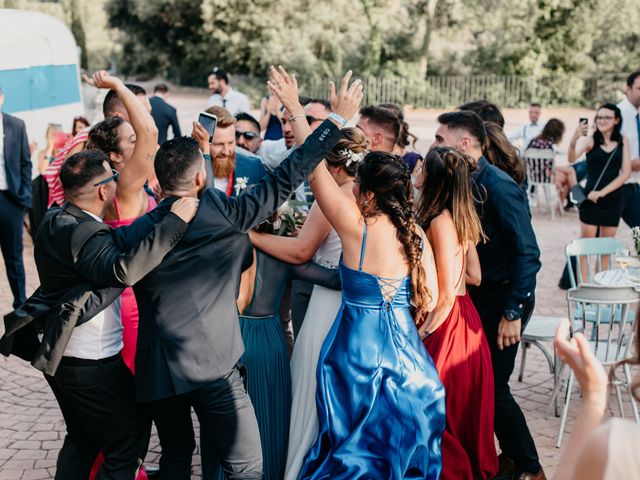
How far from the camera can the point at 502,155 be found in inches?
193

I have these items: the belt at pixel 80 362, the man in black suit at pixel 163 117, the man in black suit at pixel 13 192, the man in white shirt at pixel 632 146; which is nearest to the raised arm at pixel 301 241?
the belt at pixel 80 362

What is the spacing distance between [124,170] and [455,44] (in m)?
29.4

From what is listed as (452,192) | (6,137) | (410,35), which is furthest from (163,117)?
(410,35)

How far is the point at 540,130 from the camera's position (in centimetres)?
1425

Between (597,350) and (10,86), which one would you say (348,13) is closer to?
(10,86)

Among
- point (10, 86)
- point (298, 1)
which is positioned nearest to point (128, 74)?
point (298, 1)

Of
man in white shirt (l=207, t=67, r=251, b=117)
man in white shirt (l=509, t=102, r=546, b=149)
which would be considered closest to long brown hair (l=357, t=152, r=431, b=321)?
A: man in white shirt (l=207, t=67, r=251, b=117)

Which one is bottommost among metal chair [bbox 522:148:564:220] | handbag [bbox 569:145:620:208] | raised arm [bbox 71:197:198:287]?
metal chair [bbox 522:148:564:220]

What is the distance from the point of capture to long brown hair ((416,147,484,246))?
4.07m

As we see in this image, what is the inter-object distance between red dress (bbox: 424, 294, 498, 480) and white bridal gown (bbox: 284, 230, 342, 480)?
645 millimetres

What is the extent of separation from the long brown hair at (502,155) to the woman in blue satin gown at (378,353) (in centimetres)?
121

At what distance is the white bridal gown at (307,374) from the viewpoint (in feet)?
13.3

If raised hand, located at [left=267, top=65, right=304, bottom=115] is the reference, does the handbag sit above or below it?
below

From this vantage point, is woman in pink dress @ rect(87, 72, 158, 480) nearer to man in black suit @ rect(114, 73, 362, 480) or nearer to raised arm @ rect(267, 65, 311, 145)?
man in black suit @ rect(114, 73, 362, 480)
